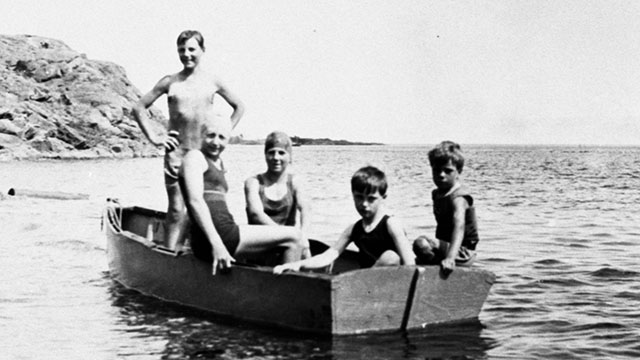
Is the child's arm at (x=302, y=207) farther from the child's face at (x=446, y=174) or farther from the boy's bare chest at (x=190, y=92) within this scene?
the boy's bare chest at (x=190, y=92)

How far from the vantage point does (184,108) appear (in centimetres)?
860

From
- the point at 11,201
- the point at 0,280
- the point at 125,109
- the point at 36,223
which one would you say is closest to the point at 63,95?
the point at 125,109

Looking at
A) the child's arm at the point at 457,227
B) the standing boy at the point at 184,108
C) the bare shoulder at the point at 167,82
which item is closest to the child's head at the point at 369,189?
the child's arm at the point at 457,227

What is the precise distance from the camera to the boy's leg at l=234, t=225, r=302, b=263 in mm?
6969

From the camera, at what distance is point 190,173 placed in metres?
6.79

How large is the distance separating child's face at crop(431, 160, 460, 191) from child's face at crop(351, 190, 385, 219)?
2.04 feet

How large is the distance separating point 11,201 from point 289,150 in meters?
18.8

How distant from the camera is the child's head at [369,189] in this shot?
21.3 ft

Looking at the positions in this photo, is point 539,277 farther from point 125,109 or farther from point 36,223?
point 125,109

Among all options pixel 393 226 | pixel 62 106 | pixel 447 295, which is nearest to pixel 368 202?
pixel 393 226

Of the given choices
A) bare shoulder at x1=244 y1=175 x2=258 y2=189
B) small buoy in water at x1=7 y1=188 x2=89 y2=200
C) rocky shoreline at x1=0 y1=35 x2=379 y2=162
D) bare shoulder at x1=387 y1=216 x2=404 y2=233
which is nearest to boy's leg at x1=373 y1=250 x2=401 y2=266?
bare shoulder at x1=387 y1=216 x2=404 y2=233

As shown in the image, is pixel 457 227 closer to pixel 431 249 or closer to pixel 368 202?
pixel 431 249

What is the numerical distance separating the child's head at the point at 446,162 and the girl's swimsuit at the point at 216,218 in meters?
1.83

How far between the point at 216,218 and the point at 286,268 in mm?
836
